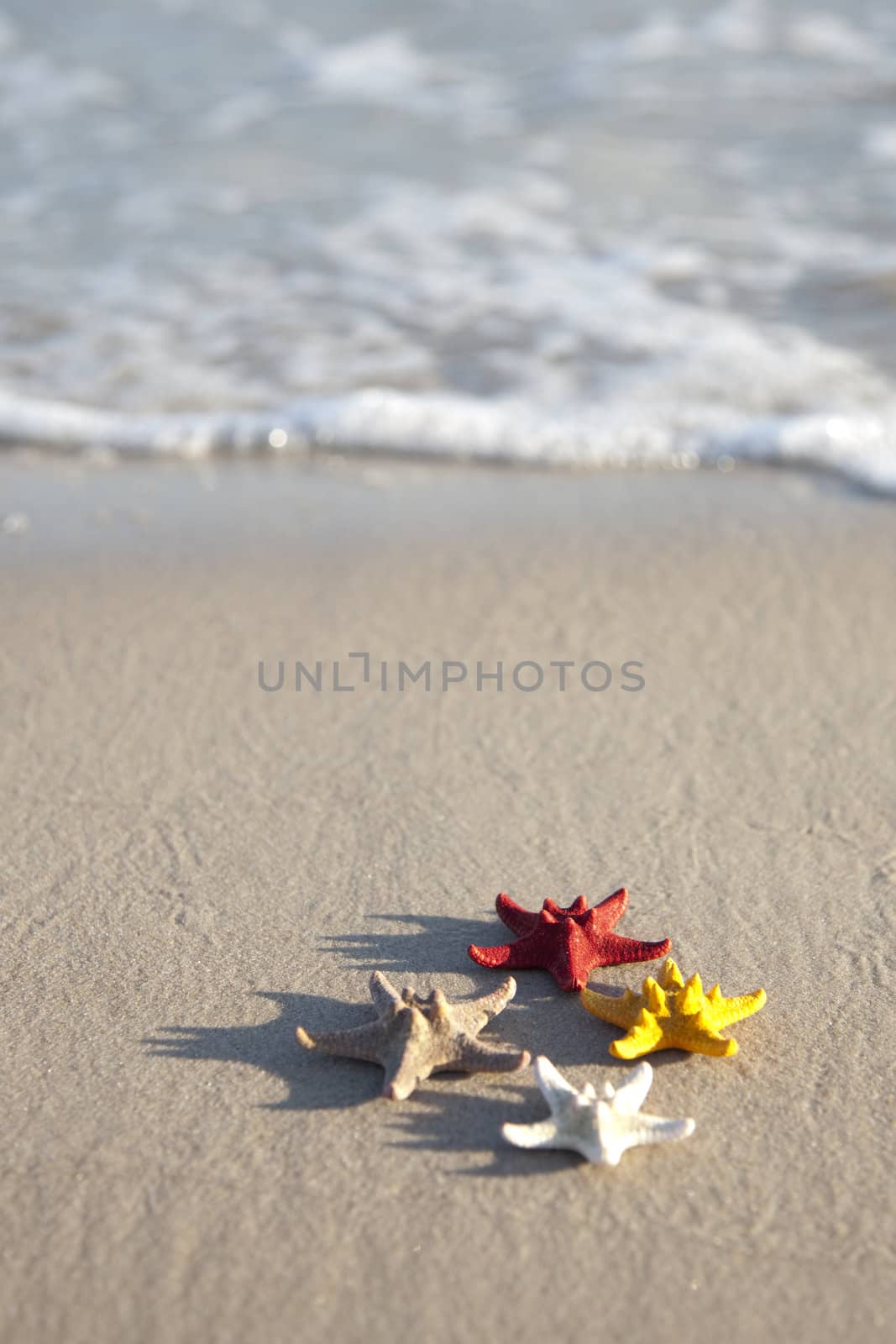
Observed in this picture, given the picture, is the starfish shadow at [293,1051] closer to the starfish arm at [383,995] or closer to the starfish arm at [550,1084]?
the starfish arm at [383,995]

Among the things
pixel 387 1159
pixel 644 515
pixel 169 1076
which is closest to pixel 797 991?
pixel 387 1159

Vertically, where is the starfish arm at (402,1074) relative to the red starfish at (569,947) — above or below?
above

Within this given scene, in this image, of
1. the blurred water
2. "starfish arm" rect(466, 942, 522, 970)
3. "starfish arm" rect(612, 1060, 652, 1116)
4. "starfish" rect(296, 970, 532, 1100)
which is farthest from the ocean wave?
"starfish arm" rect(612, 1060, 652, 1116)

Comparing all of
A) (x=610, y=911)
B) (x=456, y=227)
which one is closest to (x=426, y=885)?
(x=610, y=911)

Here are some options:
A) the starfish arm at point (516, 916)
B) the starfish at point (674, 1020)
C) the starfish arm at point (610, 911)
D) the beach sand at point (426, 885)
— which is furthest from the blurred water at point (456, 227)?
the starfish at point (674, 1020)

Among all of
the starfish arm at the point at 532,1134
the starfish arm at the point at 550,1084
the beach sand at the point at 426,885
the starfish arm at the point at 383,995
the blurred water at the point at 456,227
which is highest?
the starfish arm at the point at 550,1084

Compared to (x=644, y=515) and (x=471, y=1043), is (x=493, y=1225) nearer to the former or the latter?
(x=471, y=1043)

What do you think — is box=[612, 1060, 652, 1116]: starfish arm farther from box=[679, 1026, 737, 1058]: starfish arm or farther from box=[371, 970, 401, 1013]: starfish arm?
box=[371, 970, 401, 1013]: starfish arm
